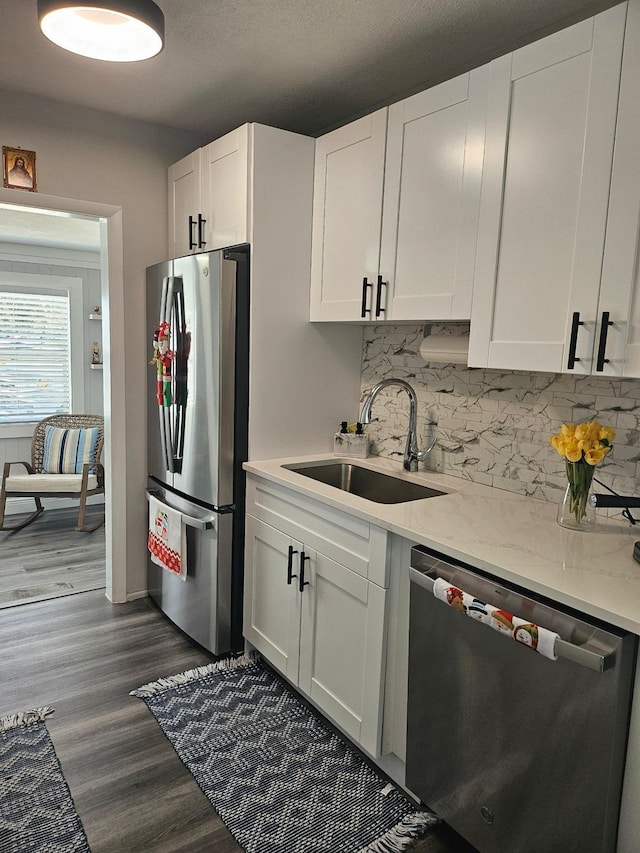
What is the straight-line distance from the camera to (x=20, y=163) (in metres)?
2.72

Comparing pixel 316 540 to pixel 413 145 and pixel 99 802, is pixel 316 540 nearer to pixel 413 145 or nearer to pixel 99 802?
pixel 99 802

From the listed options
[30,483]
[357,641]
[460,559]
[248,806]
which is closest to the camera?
[460,559]

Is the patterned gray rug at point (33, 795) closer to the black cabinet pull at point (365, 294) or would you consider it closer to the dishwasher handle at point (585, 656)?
the dishwasher handle at point (585, 656)

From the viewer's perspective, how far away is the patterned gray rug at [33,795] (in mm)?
1714

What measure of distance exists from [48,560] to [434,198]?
3.27m

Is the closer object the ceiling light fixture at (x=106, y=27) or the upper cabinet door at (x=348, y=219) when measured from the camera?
the ceiling light fixture at (x=106, y=27)

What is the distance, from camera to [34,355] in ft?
17.5

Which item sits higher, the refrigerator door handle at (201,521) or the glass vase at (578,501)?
the glass vase at (578,501)

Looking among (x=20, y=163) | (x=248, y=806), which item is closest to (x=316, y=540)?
(x=248, y=806)

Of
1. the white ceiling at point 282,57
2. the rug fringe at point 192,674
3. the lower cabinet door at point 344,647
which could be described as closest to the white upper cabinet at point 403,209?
the white ceiling at point 282,57

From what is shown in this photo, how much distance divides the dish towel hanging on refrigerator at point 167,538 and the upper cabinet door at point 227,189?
125 cm

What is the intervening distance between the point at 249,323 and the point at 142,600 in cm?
171

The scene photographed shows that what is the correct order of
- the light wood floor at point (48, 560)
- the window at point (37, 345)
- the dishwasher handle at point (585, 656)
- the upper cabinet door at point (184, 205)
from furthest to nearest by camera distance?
the window at point (37, 345) < the light wood floor at point (48, 560) < the upper cabinet door at point (184, 205) < the dishwasher handle at point (585, 656)

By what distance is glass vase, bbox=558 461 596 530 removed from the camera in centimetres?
→ 170
